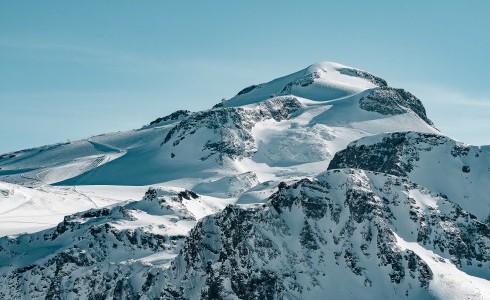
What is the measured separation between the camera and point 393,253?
180 metres

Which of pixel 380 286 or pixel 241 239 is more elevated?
pixel 241 239

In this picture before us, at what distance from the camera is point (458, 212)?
198m

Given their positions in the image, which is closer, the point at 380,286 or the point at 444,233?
the point at 380,286

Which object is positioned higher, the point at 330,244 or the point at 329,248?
the point at 330,244

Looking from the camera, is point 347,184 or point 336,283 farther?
point 347,184

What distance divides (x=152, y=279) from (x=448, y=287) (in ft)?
206

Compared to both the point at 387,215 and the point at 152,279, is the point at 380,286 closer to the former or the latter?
the point at 387,215

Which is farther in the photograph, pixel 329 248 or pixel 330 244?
pixel 330 244

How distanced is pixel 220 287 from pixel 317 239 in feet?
78.6

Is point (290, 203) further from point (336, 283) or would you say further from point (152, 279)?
point (152, 279)

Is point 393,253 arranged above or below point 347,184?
below

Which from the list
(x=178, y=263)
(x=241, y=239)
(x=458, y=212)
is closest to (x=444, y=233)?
(x=458, y=212)

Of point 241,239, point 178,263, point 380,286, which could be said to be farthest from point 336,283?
point 178,263

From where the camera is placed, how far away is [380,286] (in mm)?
176625
